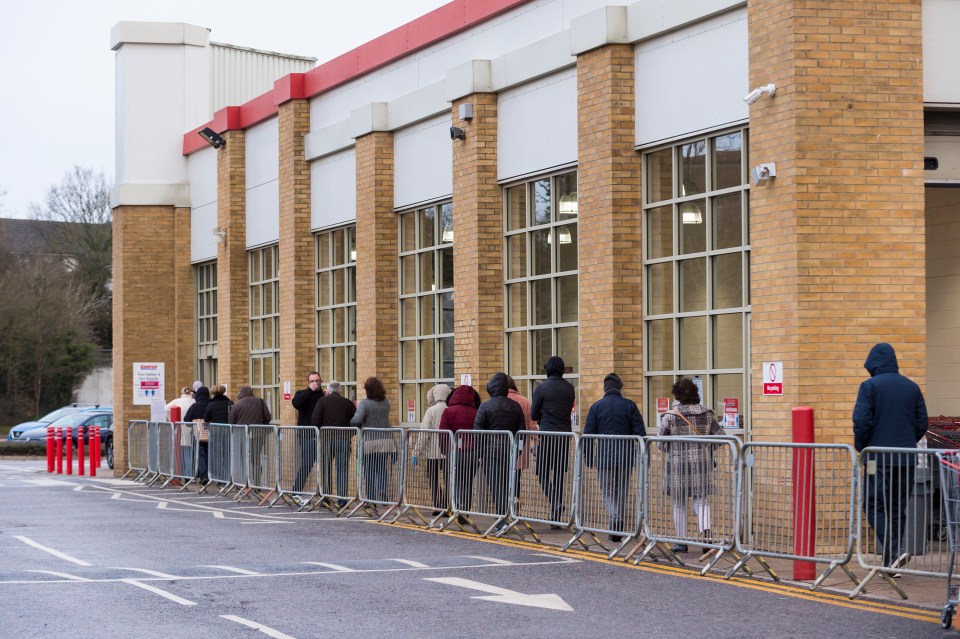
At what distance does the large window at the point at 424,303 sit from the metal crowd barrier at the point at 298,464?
283 cm

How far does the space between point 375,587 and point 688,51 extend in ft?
25.9

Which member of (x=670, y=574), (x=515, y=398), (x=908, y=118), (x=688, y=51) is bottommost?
(x=670, y=574)

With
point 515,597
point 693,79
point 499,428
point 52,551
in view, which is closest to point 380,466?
point 499,428

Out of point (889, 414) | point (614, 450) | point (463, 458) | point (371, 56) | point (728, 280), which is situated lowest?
point (463, 458)

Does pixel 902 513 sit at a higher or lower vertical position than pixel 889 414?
lower

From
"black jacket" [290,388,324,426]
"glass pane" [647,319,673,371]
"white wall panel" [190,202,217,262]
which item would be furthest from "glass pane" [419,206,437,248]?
"white wall panel" [190,202,217,262]

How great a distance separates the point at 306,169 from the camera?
1051 inches

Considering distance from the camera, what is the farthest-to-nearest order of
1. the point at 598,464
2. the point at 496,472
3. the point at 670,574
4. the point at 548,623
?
the point at 496,472
the point at 598,464
the point at 670,574
the point at 548,623

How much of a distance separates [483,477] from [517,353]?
180 inches

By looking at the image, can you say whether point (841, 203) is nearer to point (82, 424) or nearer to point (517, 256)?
point (517, 256)

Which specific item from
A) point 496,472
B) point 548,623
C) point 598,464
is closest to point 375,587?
point 548,623

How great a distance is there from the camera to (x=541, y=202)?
20000 millimetres

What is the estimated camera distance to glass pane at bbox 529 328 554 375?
19875mm

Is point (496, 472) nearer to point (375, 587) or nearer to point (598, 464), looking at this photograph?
point (598, 464)
